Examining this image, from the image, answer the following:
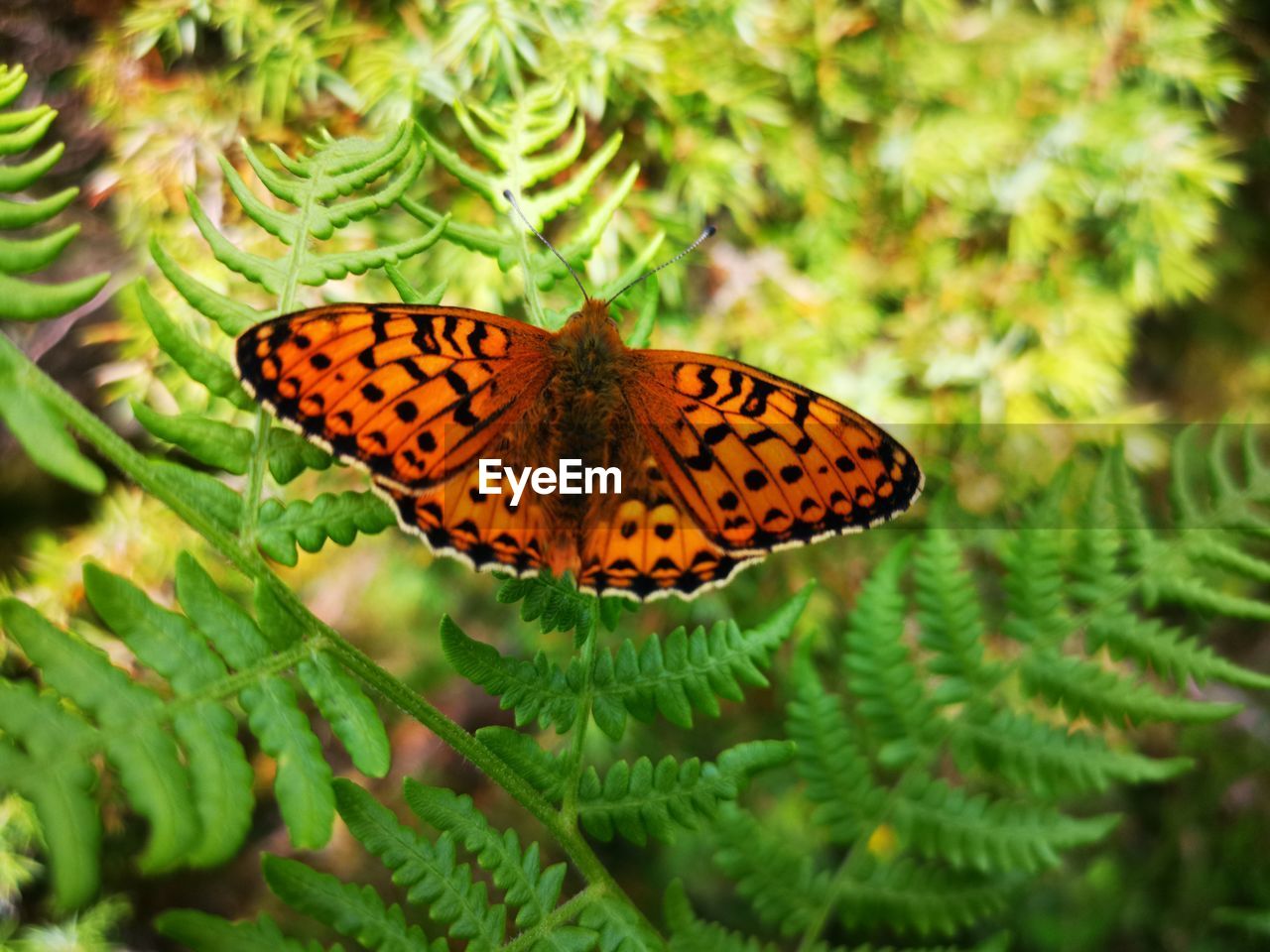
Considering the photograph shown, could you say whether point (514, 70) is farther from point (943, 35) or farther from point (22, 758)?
point (22, 758)

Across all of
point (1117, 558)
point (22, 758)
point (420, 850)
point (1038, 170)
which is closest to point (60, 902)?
point (22, 758)

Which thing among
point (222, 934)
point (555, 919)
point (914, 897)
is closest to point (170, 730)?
point (222, 934)

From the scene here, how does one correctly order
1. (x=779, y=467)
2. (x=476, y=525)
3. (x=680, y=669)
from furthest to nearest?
(x=779, y=467), (x=476, y=525), (x=680, y=669)

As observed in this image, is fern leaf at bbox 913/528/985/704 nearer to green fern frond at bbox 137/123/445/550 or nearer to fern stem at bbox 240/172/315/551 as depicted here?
green fern frond at bbox 137/123/445/550

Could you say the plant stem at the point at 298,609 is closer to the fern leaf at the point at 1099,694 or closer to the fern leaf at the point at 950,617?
the fern leaf at the point at 950,617

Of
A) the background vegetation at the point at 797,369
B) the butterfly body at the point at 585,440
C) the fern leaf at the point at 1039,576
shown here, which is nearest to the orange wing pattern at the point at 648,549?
the butterfly body at the point at 585,440

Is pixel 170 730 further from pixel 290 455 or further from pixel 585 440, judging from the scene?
pixel 585 440

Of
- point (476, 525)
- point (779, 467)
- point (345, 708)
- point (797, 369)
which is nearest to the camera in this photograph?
point (345, 708)

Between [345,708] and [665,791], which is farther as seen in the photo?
[665,791]
